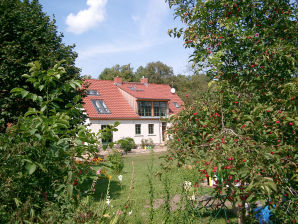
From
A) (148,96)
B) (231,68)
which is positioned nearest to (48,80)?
(231,68)

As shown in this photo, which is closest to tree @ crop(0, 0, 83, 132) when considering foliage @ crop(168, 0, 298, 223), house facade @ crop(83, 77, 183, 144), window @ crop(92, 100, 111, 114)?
foliage @ crop(168, 0, 298, 223)

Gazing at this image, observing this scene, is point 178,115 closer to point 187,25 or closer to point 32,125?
point 187,25

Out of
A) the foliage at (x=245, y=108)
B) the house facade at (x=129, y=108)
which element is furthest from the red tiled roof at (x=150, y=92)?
the foliage at (x=245, y=108)

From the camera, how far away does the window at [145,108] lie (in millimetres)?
27562

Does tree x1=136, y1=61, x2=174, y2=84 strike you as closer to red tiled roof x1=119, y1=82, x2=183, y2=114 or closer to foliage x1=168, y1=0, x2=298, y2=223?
red tiled roof x1=119, y1=82, x2=183, y2=114

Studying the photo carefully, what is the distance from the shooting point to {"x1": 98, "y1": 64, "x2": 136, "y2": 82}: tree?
47.0 m

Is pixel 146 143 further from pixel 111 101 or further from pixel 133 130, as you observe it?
pixel 111 101

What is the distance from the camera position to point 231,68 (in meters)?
4.22

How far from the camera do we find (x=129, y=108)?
27.4 metres

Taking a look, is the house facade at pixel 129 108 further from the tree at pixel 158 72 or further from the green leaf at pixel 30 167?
the green leaf at pixel 30 167

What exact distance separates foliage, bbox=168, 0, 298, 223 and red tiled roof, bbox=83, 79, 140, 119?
20633 millimetres

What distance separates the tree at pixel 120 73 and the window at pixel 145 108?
19.5 meters

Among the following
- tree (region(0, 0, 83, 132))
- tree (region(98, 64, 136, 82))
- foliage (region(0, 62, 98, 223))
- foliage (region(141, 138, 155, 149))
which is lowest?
foliage (region(141, 138, 155, 149))

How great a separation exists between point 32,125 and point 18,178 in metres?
0.40
